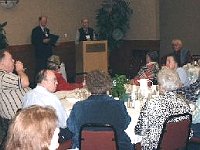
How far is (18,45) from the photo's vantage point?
1015 cm

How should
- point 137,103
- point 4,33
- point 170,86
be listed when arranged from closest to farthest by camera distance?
point 170,86 → point 137,103 → point 4,33

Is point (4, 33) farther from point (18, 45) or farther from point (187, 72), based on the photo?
point (187, 72)

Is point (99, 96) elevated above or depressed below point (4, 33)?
below

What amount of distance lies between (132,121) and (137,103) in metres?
0.47

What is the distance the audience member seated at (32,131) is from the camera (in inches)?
83.7

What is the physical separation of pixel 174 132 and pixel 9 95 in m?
1.88

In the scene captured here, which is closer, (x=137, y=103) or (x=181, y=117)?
(x=181, y=117)

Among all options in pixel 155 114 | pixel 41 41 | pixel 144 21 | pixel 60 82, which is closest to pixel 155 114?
pixel 155 114

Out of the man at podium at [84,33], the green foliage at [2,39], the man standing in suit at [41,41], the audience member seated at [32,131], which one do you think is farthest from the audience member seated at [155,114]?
the man at podium at [84,33]

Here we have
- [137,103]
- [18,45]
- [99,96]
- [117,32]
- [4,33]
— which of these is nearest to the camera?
[99,96]

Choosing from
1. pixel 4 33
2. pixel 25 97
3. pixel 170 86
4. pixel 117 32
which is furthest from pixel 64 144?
pixel 117 32

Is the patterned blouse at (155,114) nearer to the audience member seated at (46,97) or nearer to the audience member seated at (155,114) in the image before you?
the audience member seated at (155,114)

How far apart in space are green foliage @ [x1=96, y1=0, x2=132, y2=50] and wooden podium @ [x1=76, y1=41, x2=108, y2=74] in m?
0.88

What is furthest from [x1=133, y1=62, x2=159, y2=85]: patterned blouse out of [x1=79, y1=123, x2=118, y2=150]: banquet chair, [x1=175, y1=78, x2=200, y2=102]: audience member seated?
[x1=79, y1=123, x2=118, y2=150]: banquet chair
